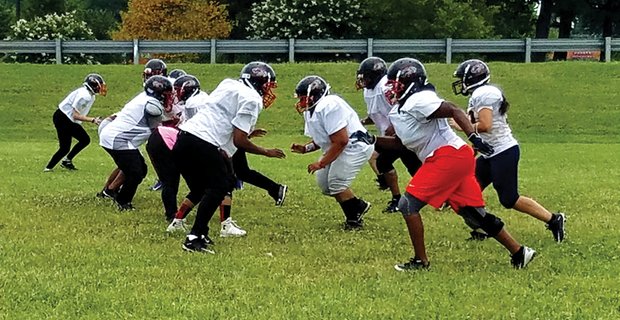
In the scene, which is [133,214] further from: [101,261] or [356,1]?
[356,1]

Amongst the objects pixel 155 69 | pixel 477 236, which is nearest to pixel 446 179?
pixel 477 236

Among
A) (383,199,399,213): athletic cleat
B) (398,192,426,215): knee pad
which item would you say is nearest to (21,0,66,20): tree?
(383,199,399,213): athletic cleat

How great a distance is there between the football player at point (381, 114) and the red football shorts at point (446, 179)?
2720mm

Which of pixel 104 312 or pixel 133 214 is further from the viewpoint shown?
pixel 133 214

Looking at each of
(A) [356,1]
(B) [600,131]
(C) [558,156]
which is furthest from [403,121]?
(A) [356,1]

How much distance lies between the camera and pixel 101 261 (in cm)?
749

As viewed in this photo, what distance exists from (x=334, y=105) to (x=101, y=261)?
3.01 m

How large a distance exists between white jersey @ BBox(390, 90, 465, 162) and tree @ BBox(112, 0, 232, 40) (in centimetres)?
3550

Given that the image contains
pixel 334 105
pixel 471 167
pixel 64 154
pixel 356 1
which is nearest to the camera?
pixel 471 167

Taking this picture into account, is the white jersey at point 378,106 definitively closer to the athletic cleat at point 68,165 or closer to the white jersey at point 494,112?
the white jersey at point 494,112

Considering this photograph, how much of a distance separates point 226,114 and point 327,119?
1.25 metres

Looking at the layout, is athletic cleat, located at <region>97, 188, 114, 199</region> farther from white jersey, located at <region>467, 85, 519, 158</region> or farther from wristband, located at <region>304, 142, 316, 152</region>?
white jersey, located at <region>467, 85, 519, 158</region>

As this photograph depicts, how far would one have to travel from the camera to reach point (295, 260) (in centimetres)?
771

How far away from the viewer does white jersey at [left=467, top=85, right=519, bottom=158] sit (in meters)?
8.15
